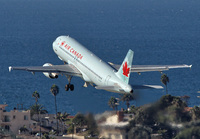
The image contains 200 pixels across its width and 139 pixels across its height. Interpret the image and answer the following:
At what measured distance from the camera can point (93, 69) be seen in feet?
339

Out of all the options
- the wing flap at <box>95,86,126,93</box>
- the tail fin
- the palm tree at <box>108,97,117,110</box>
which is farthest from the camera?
the palm tree at <box>108,97,117,110</box>

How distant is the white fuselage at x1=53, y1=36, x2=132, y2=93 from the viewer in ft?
319

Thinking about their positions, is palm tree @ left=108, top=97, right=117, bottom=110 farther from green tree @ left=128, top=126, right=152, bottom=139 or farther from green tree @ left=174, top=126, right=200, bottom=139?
green tree @ left=174, top=126, right=200, bottom=139

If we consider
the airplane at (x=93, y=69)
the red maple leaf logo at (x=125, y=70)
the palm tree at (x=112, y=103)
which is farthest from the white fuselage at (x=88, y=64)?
the palm tree at (x=112, y=103)

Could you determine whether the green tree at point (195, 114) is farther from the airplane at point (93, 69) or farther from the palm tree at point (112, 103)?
the palm tree at point (112, 103)

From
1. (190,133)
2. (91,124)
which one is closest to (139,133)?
(190,133)

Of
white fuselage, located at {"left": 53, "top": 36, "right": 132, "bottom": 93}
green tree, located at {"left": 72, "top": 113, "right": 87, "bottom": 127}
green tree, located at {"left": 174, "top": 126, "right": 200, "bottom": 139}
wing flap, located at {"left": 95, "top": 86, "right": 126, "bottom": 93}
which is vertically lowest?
green tree, located at {"left": 174, "top": 126, "right": 200, "bottom": 139}

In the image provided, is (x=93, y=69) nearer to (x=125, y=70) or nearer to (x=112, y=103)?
(x=125, y=70)

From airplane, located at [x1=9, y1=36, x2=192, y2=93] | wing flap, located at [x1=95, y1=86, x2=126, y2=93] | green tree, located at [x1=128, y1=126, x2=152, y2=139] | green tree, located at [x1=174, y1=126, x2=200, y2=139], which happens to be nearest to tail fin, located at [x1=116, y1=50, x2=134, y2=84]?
airplane, located at [x1=9, y1=36, x2=192, y2=93]

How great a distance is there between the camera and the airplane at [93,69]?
93.1 m

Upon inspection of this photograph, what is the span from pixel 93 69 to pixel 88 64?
105 inches

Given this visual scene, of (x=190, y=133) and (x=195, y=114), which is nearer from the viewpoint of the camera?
(x=190, y=133)

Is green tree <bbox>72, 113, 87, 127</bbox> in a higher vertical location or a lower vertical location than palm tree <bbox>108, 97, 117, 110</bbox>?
lower

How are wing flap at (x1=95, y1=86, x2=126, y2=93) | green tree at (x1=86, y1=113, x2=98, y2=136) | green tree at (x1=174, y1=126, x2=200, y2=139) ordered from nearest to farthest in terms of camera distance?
wing flap at (x1=95, y1=86, x2=126, y2=93) → green tree at (x1=86, y1=113, x2=98, y2=136) → green tree at (x1=174, y1=126, x2=200, y2=139)
